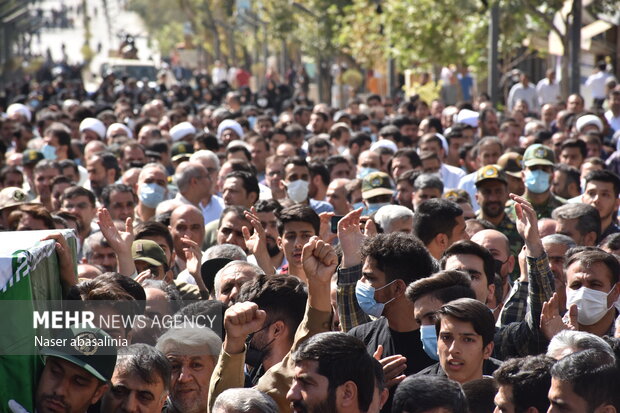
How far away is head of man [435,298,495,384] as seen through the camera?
5.36m

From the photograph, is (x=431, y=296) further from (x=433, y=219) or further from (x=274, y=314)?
(x=433, y=219)

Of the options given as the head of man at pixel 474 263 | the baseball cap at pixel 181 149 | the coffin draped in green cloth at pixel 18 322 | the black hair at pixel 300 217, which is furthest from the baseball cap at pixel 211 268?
the baseball cap at pixel 181 149

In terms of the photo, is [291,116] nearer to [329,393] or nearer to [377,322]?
[377,322]

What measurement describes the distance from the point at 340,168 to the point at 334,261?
7.16 metres

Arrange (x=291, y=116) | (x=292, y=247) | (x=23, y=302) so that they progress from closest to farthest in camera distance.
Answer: (x=23, y=302) → (x=292, y=247) → (x=291, y=116)

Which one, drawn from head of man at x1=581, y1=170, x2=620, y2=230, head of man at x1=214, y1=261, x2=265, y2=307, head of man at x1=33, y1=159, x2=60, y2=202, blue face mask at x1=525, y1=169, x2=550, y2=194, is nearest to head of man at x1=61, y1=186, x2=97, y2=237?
head of man at x1=33, y1=159, x2=60, y2=202

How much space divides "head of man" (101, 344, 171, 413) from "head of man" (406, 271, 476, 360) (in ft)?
4.40

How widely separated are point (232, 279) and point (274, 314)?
35.6 inches

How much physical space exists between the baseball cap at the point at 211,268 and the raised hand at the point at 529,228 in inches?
74.4

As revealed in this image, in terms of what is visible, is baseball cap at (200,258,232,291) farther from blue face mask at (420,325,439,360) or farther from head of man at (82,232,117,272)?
blue face mask at (420,325,439,360)

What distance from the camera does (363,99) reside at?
3000 centimetres

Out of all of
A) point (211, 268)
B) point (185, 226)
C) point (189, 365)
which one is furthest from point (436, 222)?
point (189, 365)

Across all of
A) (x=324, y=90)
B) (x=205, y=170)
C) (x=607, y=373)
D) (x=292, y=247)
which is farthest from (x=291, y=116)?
(x=324, y=90)

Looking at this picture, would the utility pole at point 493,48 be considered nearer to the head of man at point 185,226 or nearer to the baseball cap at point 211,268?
the head of man at point 185,226
